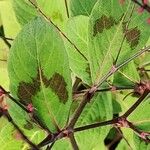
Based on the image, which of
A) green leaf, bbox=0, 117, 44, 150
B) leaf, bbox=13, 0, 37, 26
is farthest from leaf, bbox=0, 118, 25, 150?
leaf, bbox=13, 0, 37, 26

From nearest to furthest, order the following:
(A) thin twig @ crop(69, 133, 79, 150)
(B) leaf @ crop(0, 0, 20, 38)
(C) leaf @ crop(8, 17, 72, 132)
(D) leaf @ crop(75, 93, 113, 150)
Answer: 1. (C) leaf @ crop(8, 17, 72, 132)
2. (A) thin twig @ crop(69, 133, 79, 150)
3. (D) leaf @ crop(75, 93, 113, 150)
4. (B) leaf @ crop(0, 0, 20, 38)

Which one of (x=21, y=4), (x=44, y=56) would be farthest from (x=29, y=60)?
(x=21, y=4)

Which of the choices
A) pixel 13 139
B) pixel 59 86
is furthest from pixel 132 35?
pixel 13 139

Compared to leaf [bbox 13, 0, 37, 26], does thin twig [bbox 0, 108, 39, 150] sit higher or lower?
lower

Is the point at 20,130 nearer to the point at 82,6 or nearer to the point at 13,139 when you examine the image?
the point at 13,139

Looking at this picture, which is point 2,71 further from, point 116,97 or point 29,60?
point 29,60

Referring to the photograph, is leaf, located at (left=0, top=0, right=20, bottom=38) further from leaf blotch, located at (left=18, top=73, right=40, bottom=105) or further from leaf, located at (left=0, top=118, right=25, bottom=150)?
leaf blotch, located at (left=18, top=73, right=40, bottom=105)

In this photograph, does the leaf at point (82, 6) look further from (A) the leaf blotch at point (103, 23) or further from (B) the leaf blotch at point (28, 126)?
(B) the leaf blotch at point (28, 126)

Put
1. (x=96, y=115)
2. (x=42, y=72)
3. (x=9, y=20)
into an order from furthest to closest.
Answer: (x=9, y=20) < (x=96, y=115) < (x=42, y=72)
